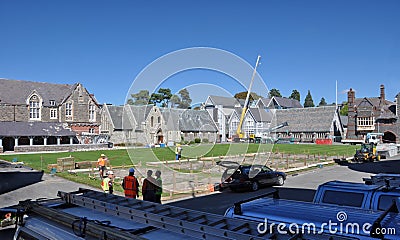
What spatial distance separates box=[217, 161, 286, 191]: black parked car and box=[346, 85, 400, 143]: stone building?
58615 millimetres

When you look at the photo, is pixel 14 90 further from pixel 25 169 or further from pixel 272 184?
pixel 272 184

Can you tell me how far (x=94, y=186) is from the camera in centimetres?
1908

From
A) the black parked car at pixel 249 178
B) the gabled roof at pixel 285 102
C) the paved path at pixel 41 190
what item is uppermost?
the gabled roof at pixel 285 102

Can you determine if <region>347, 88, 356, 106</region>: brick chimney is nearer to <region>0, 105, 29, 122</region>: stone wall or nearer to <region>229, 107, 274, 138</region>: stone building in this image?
<region>229, 107, 274, 138</region>: stone building

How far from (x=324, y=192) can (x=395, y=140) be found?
71806 millimetres

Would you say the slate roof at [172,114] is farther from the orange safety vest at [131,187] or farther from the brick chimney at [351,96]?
the brick chimney at [351,96]

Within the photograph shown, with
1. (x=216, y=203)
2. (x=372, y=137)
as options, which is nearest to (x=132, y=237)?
(x=216, y=203)

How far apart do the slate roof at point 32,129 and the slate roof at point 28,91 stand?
4.08 meters

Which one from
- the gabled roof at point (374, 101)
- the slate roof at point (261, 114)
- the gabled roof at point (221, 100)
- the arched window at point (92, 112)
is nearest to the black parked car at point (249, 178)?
the gabled roof at point (221, 100)

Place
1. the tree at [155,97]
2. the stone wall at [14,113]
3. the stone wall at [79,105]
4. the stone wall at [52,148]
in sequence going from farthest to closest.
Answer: the stone wall at [79,105]
the stone wall at [14,113]
the stone wall at [52,148]
the tree at [155,97]

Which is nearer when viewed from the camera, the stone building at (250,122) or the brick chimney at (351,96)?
the brick chimney at (351,96)

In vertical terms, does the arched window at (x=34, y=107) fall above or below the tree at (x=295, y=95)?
below

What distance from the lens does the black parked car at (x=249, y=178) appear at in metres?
18.0

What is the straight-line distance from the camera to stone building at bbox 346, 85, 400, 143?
6919 centimetres
